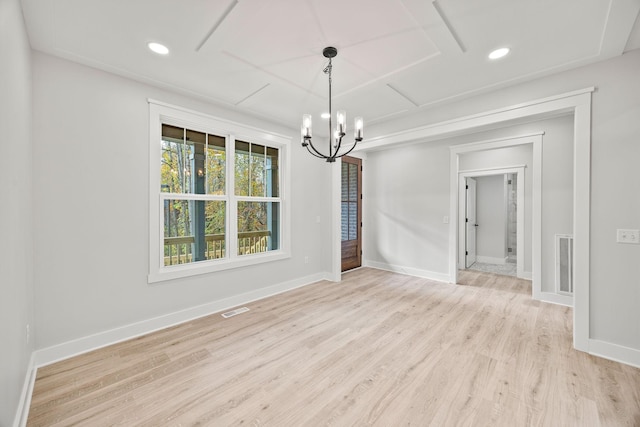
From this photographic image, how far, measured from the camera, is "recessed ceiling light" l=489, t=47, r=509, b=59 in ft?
7.47

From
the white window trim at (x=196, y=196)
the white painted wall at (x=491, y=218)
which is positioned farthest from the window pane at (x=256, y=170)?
the white painted wall at (x=491, y=218)

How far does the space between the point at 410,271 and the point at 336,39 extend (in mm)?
4453

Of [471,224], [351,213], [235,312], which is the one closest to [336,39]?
[235,312]

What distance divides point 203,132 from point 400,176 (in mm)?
3768

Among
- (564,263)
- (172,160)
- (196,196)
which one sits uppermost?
(172,160)

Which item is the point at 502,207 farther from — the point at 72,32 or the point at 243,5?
the point at 72,32

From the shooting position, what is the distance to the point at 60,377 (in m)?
2.11

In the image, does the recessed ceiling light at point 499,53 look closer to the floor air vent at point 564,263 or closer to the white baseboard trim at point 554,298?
the floor air vent at point 564,263

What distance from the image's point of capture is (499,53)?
7.66ft

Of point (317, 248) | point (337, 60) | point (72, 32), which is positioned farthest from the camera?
point (317, 248)

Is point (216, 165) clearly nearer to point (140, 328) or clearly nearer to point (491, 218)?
point (140, 328)

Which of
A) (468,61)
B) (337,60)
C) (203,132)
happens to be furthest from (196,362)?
(468,61)

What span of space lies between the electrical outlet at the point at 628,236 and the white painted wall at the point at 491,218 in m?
4.45

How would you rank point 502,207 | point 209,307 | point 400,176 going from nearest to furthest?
point 209,307 < point 400,176 < point 502,207
